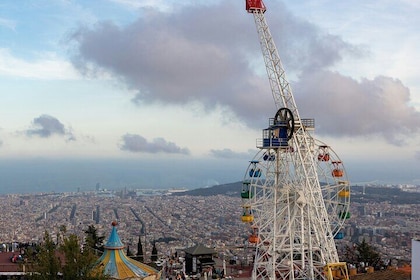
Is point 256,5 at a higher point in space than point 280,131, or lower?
higher

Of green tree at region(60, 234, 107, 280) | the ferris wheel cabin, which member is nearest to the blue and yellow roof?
green tree at region(60, 234, 107, 280)

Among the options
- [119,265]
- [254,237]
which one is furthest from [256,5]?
[119,265]

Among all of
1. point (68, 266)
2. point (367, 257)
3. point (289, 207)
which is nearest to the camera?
point (68, 266)

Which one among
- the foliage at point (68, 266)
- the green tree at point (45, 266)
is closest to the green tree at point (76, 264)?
the foliage at point (68, 266)

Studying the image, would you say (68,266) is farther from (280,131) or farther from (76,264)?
(280,131)

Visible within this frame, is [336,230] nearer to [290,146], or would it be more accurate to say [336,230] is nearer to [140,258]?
[290,146]

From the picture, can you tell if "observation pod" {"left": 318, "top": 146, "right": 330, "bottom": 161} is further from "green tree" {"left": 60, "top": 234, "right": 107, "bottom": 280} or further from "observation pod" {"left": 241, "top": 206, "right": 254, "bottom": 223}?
"green tree" {"left": 60, "top": 234, "right": 107, "bottom": 280}
